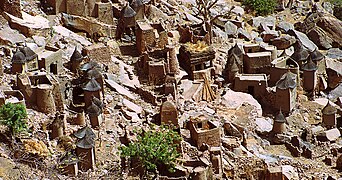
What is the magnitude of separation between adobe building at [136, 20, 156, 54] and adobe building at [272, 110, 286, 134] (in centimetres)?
604

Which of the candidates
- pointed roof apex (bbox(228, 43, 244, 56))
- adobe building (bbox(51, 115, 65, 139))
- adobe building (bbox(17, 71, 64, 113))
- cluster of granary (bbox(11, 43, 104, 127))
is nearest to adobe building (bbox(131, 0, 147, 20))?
pointed roof apex (bbox(228, 43, 244, 56))

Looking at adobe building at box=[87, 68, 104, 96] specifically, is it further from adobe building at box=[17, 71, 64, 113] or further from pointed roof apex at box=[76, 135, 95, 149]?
pointed roof apex at box=[76, 135, 95, 149]

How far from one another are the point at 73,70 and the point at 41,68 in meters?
1.22

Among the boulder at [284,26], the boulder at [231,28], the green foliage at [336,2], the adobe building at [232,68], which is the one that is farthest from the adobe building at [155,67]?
the green foliage at [336,2]

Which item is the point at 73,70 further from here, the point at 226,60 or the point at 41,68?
the point at 226,60

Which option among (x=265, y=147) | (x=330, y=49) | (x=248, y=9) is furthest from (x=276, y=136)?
(x=248, y=9)

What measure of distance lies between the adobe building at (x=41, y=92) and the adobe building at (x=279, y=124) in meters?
7.61

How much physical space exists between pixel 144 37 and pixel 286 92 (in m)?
5.87

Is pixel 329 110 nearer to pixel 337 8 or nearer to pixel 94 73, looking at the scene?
pixel 94 73

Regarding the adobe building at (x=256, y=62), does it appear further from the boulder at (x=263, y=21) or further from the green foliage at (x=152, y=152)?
the green foliage at (x=152, y=152)

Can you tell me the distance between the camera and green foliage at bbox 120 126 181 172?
73.4ft

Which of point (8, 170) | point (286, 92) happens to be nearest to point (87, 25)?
point (286, 92)

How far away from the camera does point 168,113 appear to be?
996 inches

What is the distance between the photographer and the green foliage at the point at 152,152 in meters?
22.4
